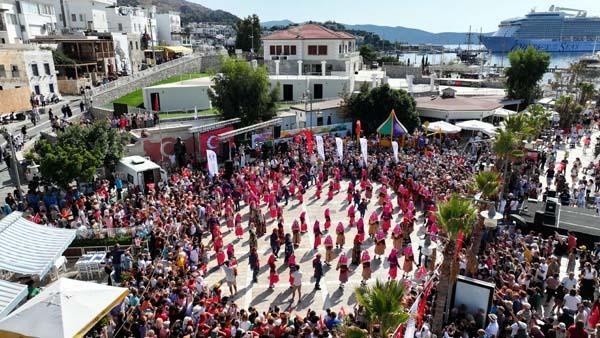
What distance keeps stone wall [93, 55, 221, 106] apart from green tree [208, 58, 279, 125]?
919cm

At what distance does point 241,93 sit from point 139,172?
1120 centimetres

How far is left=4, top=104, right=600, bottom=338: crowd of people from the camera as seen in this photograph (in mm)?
10656

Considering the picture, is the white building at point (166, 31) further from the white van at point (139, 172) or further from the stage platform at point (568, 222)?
the stage platform at point (568, 222)

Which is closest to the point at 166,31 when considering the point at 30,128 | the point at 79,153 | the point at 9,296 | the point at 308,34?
the point at 308,34

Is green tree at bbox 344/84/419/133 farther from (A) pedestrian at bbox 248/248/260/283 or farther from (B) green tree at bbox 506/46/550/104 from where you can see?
(A) pedestrian at bbox 248/248/260/283

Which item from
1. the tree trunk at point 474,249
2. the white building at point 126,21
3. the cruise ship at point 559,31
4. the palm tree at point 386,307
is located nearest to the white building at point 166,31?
the white building at point 126,21

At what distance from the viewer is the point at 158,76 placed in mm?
47844

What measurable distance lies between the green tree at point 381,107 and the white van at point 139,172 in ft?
53.5

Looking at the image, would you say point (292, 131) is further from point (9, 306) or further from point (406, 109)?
point (9, 306)

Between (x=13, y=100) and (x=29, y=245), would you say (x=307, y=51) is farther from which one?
(x=29, y=245)

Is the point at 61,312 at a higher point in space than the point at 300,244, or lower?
Result: higher

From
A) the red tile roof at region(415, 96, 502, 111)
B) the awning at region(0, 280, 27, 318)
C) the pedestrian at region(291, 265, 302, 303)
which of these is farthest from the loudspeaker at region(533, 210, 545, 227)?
the red tile roof at region(415, 96, 502, 111)

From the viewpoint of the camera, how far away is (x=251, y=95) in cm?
3031

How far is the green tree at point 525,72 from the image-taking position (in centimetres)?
4212
